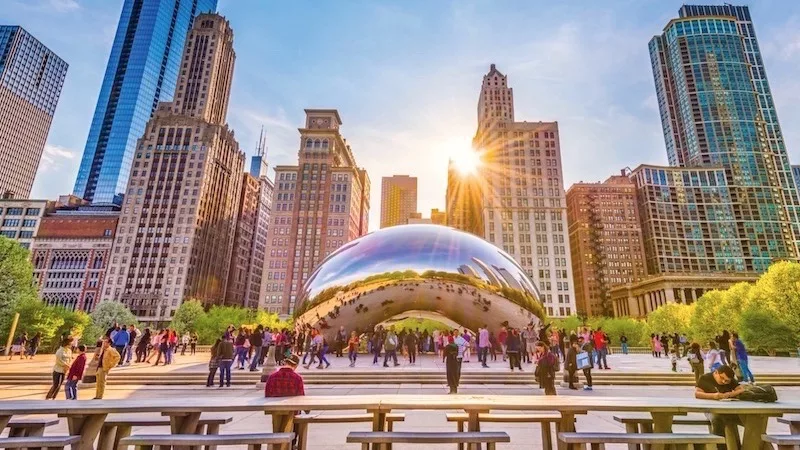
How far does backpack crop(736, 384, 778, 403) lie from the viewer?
489cm

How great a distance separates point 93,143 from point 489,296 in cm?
16769

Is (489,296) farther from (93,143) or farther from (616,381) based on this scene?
(93,143)

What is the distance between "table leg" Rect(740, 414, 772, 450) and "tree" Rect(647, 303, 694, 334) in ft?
181

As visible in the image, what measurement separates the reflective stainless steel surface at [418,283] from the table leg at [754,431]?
1273 cm

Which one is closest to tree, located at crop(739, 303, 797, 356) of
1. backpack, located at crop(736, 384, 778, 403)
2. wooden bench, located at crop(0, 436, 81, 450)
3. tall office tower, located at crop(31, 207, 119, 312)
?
backpack, located at crop(736, 384, 778, 403)

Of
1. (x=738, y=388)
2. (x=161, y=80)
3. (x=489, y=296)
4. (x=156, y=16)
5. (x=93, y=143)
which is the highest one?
(x=156, y=16)

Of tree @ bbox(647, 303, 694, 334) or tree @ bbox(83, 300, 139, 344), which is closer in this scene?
tree @ bbox(647, 303, 694, 334)

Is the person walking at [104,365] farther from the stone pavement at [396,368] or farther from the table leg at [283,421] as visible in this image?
the table leg at [283,421]

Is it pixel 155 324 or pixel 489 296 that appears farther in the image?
pixel 155 324

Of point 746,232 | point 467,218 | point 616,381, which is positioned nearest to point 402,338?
point 616,381

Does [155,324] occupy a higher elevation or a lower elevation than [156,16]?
lower

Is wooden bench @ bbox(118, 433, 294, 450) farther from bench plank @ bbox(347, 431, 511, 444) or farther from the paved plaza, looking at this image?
the paved plaza

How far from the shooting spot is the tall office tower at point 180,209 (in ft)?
305

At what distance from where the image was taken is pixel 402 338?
24.0 meters
